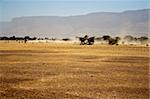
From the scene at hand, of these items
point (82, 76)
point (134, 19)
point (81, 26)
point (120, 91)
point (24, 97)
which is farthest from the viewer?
point (81, 26)

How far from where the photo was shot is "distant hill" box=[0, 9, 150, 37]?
446 feet

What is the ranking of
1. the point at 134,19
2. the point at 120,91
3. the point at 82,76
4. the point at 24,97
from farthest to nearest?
the point at 134,19, the point at 82,76, the point at 120,91, the point at 24,97

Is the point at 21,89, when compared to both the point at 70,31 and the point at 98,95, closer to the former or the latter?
the point at 98,95

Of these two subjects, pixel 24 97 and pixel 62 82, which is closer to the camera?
pixel 24 97

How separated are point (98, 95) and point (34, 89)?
239 centimetres

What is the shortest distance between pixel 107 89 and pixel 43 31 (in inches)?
5739

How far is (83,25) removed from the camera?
6368 inches

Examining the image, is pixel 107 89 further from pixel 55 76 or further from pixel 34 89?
pixel 55 76

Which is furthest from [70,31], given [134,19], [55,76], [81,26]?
[55,76]

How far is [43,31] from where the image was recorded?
515ft

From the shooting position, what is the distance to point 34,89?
39.8ft

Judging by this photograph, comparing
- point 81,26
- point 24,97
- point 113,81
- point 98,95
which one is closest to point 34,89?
point 24,97

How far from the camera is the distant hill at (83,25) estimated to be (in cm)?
13593

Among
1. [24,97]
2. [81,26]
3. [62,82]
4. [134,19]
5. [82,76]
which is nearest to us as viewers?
[24,97]
